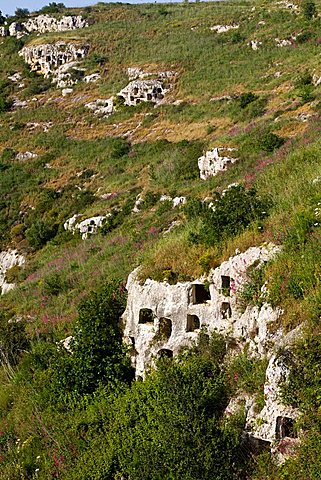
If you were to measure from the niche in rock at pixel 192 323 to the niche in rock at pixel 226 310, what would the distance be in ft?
2.08

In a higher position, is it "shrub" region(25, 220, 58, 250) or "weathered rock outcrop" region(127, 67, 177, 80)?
"weathered rock outcrop" region(127, 67, 177, 80)

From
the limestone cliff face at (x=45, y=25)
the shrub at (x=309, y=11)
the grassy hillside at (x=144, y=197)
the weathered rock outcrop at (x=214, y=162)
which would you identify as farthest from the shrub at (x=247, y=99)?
the limestone cliff face at (x=45, y=25)

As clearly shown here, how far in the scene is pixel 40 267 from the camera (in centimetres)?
2750

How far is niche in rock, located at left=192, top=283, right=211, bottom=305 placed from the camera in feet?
29.3

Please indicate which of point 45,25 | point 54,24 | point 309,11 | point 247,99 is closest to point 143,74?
point 309,11

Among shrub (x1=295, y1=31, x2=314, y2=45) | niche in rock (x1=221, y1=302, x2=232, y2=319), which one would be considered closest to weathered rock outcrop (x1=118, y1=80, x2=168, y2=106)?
shrub (x1=295, y1=31, x2=314, y2=45)

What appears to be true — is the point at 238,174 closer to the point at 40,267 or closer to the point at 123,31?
the point at 40,267

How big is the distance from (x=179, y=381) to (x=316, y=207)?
4000 millimetres

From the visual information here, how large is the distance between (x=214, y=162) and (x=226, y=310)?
1959 centimetres

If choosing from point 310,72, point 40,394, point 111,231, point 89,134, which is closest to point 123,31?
point 89,134

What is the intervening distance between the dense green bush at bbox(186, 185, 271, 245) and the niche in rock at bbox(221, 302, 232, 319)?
1.49m

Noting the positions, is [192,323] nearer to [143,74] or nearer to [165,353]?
[165,353]

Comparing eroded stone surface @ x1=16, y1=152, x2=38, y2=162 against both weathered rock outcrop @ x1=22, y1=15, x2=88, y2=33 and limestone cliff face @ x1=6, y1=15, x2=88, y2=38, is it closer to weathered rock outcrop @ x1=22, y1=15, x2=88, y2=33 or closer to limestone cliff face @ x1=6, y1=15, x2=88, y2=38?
limestone cliff face @ x1=6, y1=15, x2=88, y2=38

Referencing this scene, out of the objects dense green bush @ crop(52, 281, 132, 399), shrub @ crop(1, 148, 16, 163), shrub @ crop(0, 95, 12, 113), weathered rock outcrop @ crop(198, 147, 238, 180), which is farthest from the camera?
shrub @ crop(0, 95, 12, 113)
